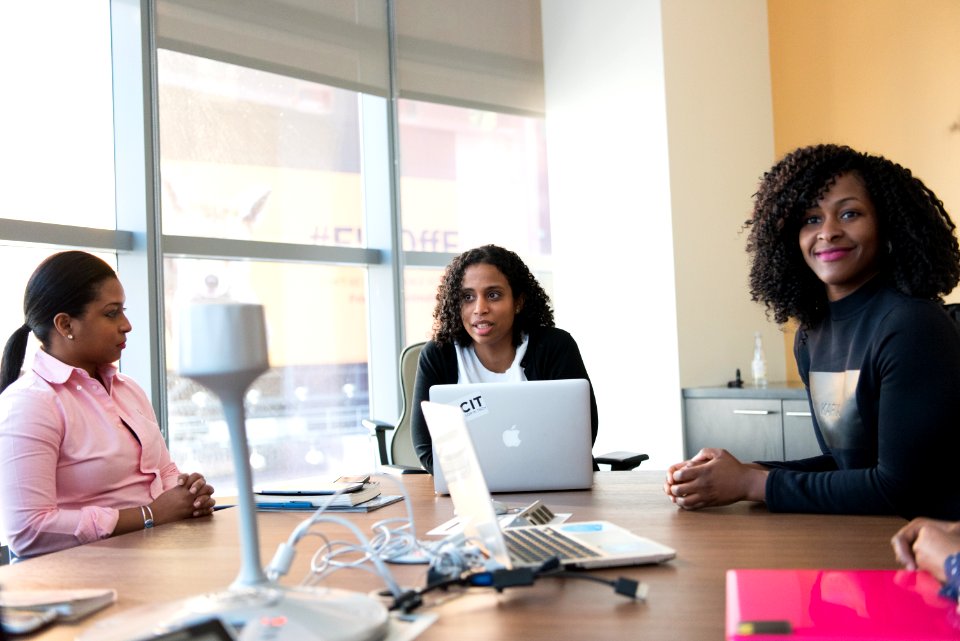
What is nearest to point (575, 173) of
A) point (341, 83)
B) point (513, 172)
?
point (513, 172)

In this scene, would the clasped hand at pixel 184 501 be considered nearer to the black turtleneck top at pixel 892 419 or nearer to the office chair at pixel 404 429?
the black turtleneck top at pixel 892 419

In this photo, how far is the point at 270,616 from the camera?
3.38 ft

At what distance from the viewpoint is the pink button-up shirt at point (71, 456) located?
196 centimetres

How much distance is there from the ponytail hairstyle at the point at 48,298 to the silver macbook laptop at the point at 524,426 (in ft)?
2.91

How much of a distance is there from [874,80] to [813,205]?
2.93 metres

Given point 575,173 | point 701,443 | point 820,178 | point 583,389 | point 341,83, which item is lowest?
point 701,443

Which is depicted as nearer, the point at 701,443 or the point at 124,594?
the point at 124,594

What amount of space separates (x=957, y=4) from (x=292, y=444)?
141 inches

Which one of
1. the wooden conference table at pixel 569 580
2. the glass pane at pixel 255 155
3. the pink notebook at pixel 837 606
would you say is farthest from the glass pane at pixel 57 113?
the pink notebook at pixel 837 606

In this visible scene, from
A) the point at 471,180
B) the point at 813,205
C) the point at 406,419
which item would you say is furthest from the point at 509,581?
the point at 471,180

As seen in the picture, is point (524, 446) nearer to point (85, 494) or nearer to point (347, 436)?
point (85, 494)

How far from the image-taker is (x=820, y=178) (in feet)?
6.63

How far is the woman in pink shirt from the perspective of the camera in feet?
6.45

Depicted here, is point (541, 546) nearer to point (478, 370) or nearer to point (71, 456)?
point (71, 456)
